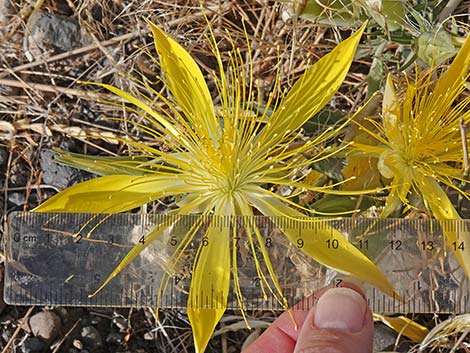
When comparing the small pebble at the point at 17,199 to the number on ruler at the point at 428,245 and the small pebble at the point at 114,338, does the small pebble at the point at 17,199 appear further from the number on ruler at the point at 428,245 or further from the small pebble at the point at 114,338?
the number on ruler at the point at 428,245

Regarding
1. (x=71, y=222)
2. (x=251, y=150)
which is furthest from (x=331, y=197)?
(x=71, y=222)

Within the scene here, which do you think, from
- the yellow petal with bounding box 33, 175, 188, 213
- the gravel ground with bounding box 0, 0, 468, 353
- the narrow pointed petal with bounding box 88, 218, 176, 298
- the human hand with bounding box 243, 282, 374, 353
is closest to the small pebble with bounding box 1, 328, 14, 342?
the gravel ground with bounding box 0, 0, 468, 353

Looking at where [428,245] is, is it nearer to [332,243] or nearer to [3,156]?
[332,243]

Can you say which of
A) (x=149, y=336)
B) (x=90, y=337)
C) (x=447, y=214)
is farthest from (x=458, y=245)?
(x=90, y=337)

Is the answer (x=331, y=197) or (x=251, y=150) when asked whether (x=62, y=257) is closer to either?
(x=251, y=150)

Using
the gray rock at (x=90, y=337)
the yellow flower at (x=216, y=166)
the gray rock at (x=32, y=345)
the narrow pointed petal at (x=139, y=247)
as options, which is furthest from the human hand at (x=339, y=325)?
the gray rock at (x=32, y=345)

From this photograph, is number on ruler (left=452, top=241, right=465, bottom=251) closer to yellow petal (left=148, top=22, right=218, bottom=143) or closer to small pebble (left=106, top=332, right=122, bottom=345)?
yellow petal (left=148, top=22, right=218, bottom=143)
